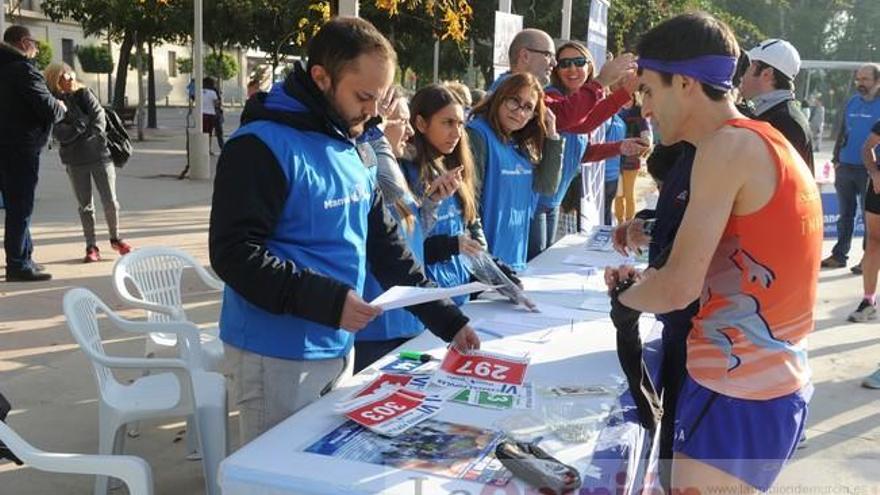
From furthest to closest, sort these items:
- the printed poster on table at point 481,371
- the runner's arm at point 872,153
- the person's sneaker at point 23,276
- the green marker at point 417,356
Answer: the person's sneaker at point 23,276 < the runner's arm at point 872,153 < the green marker at point 417,356 < the printed poster on table at point 481,371

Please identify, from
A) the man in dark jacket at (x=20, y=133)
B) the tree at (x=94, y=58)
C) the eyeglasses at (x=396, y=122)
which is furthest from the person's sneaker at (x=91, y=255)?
the tree at (x=94, y=58)

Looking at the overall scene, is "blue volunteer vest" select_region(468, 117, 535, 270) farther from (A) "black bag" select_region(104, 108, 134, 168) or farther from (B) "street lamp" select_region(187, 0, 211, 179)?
(B) "street lamp" select_region(187, 0, 211, 179)

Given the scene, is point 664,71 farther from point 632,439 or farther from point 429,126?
point 429,126

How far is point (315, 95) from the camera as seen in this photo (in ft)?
6.60

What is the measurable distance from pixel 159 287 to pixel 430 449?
257 centimetres

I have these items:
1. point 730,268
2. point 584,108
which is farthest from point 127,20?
point 730,268

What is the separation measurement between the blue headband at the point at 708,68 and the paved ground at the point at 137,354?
145cm

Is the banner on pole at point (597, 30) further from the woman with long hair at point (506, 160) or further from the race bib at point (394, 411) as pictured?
the race bib at point (394, 411)

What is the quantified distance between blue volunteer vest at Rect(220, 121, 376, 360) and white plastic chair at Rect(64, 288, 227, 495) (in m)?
0.67

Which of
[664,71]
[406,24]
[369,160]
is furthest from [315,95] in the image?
[406,24]

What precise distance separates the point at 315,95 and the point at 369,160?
329 mm

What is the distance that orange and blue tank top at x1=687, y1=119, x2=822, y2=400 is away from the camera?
5.34 ft

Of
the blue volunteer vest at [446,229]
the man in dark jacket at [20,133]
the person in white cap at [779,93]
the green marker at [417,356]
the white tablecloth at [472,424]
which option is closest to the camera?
the white tablecloth at [472,424]

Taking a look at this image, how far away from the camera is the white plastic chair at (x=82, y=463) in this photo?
2053 millimetres
